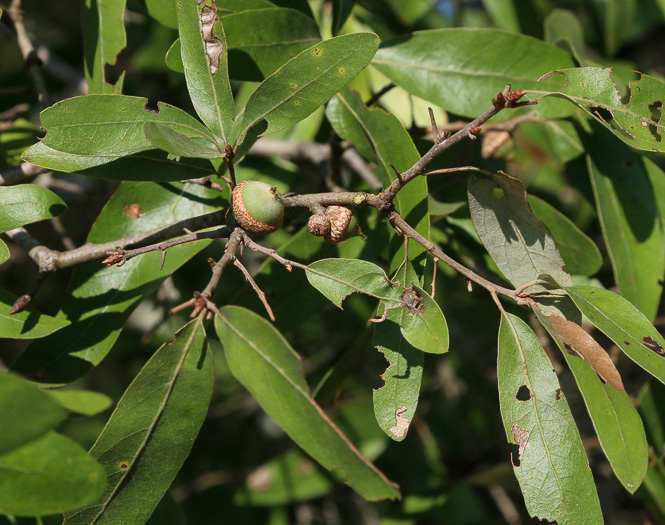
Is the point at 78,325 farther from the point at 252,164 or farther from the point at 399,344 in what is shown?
the point at 252,164

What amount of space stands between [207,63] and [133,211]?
425 millimetres

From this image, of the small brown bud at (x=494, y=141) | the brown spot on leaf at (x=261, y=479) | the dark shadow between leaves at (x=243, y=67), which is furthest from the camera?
the brown spot on leaf at (x=261, y=479)

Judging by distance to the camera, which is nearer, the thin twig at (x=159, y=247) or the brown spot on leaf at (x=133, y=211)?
the thin twig at (x=159, y=247)

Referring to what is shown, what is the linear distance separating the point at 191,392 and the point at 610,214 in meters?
1.13

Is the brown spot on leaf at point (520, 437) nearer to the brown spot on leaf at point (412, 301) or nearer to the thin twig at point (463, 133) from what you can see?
the brown spot on leaf at point (412, 301)

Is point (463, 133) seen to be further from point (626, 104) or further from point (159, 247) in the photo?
point (159, 247)

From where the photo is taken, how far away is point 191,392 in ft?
3.25

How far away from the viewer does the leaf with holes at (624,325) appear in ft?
2.91

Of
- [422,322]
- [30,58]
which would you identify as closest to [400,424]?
[422,322]

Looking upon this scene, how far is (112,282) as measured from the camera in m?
1.19

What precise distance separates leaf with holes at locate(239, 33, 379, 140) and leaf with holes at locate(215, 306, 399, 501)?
358mm

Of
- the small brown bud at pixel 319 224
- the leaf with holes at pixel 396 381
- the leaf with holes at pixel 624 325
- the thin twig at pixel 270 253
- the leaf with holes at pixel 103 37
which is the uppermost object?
A: the leaf with holes at pixel 103 37

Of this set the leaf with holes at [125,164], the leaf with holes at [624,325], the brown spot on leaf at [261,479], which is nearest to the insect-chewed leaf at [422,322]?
the leaf with holes at [624,325]

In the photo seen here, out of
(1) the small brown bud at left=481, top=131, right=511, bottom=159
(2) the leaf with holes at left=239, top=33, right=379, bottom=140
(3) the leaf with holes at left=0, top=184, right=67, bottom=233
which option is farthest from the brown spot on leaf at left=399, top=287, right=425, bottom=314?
(1) the small brown bud at left=481, top=131, right=511, bottom=159
